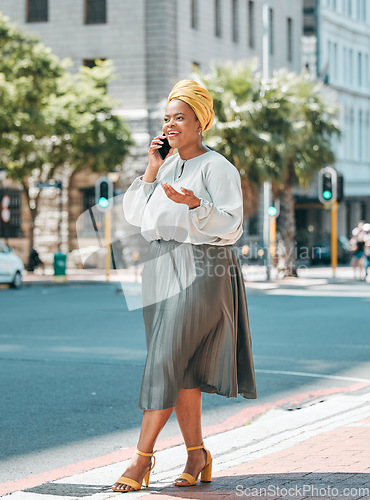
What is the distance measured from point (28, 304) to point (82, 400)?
1207 centimetres

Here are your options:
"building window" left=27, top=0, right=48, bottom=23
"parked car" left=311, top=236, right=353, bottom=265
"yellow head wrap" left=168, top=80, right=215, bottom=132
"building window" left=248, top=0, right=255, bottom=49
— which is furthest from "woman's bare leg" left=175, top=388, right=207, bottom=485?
"building window" left=248, top=0, right=255, bottom=49

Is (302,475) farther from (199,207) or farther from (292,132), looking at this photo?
(292,132)

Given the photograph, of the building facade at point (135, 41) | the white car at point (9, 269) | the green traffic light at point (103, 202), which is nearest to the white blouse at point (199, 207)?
the white car at point (9, 269)

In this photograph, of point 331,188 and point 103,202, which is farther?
point 331,188

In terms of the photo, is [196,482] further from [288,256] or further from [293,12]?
[293,12]

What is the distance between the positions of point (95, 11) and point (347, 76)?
20.7 m

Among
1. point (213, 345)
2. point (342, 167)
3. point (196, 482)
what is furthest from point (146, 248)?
point (342, 167)

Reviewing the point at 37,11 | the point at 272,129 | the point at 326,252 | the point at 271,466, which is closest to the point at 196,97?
the point at 271,466

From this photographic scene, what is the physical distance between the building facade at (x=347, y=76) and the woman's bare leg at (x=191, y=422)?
45.1m

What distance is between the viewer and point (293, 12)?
49906 mm

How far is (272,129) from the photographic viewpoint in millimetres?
30469

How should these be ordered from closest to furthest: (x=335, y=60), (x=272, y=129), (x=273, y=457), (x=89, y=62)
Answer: (x=273, y=457)
(x=272, y=129)
(x=89, y=62)
(x=335, y=60)

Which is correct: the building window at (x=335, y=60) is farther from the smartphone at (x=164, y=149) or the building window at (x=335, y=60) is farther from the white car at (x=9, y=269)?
the smartphone at (x=164, y=149)

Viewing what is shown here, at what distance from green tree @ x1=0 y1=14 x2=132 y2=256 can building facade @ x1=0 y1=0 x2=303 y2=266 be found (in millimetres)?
1559
